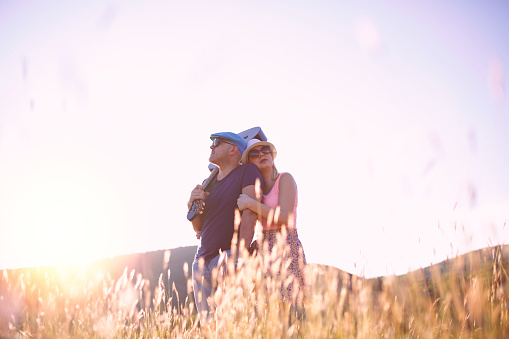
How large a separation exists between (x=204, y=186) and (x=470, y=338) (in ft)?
8.03

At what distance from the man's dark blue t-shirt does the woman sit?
171 millimetres

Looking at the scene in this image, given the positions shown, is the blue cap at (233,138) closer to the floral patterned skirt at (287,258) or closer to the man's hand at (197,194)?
the man's hand at (197,194)

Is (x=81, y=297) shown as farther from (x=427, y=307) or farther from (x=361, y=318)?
(x=427, y=307)

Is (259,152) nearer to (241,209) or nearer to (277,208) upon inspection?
(241,209)

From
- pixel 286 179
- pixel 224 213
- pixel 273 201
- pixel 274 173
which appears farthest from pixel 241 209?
pixel 274 173

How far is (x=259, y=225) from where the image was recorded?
3.16 meters

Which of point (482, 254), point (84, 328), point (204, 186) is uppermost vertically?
point (204, 186)

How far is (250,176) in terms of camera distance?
3.19m

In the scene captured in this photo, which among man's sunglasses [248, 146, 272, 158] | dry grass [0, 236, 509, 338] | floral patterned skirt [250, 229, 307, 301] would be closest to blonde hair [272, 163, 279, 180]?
man's sunglasses [248, 146, 272, 158]

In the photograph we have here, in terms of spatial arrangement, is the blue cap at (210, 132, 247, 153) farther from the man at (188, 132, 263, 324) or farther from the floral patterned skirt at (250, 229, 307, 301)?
the floral patterned skirt at (250, 229, 307, 301)

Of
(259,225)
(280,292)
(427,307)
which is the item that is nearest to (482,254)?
(427,307)

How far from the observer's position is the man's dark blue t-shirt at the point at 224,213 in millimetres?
3182

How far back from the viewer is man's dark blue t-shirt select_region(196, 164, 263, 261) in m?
3.18

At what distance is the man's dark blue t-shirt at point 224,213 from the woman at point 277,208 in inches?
6.8
